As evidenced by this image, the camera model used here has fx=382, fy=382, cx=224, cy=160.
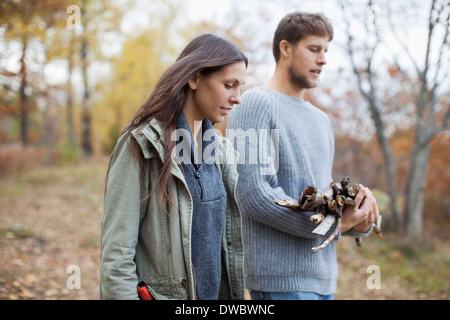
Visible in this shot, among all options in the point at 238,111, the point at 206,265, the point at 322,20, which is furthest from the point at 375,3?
the point at 206,265

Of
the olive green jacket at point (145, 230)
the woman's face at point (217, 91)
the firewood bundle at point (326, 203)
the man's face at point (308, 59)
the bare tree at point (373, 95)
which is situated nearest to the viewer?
the olive green jacket at point (145, 230)

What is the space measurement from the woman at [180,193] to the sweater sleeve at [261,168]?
0.12m

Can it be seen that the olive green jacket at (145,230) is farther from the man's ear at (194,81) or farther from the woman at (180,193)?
the man's ear at (194,81)

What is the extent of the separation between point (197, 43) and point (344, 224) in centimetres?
125

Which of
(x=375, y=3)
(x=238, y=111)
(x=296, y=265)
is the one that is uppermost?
(x=375, y=3)

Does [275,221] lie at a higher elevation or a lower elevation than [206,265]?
higher

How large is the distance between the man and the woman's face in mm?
375

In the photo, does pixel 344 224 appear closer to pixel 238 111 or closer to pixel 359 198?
pixel 359 198

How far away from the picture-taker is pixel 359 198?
2092 millimetres

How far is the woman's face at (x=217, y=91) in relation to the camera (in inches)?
74.0

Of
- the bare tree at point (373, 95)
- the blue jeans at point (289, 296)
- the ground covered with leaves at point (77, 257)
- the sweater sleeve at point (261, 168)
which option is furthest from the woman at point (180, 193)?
the bare tree at point (373, 95)

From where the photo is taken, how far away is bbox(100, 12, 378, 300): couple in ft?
5.42

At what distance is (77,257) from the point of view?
22.1ft

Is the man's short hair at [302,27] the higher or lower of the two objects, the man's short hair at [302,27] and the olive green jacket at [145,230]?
the higher
